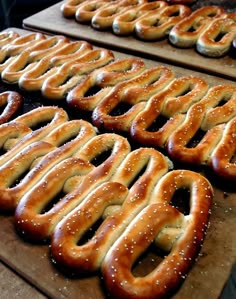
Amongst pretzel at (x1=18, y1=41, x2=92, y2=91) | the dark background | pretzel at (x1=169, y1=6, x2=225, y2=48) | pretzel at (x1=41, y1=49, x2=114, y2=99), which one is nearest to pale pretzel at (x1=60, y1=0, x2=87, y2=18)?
pretzel at (x1=18, y1=41, x2=92, y2=91)

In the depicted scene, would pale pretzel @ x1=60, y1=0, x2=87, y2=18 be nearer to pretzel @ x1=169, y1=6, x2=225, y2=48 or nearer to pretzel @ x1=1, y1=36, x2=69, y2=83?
pretzel @ x1=1, y1=36, x2=69, y2=83

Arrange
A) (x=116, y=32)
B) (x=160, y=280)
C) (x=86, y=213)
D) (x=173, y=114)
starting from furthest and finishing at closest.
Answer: (x=116, y=32)
(x=173, y=114)
(x=86, y=213)
(x=160, y=280)

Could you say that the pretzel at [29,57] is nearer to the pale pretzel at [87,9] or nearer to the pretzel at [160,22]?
the pale pretzel at [87,9]

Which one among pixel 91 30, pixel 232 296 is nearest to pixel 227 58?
pixel 91 30

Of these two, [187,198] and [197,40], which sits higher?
[197,40]

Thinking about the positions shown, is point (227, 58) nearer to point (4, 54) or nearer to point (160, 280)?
point (4, 54)

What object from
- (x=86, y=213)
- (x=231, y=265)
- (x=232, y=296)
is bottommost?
(x=232, y=296)

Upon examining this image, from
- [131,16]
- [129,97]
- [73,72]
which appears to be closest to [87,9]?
[131,16]
